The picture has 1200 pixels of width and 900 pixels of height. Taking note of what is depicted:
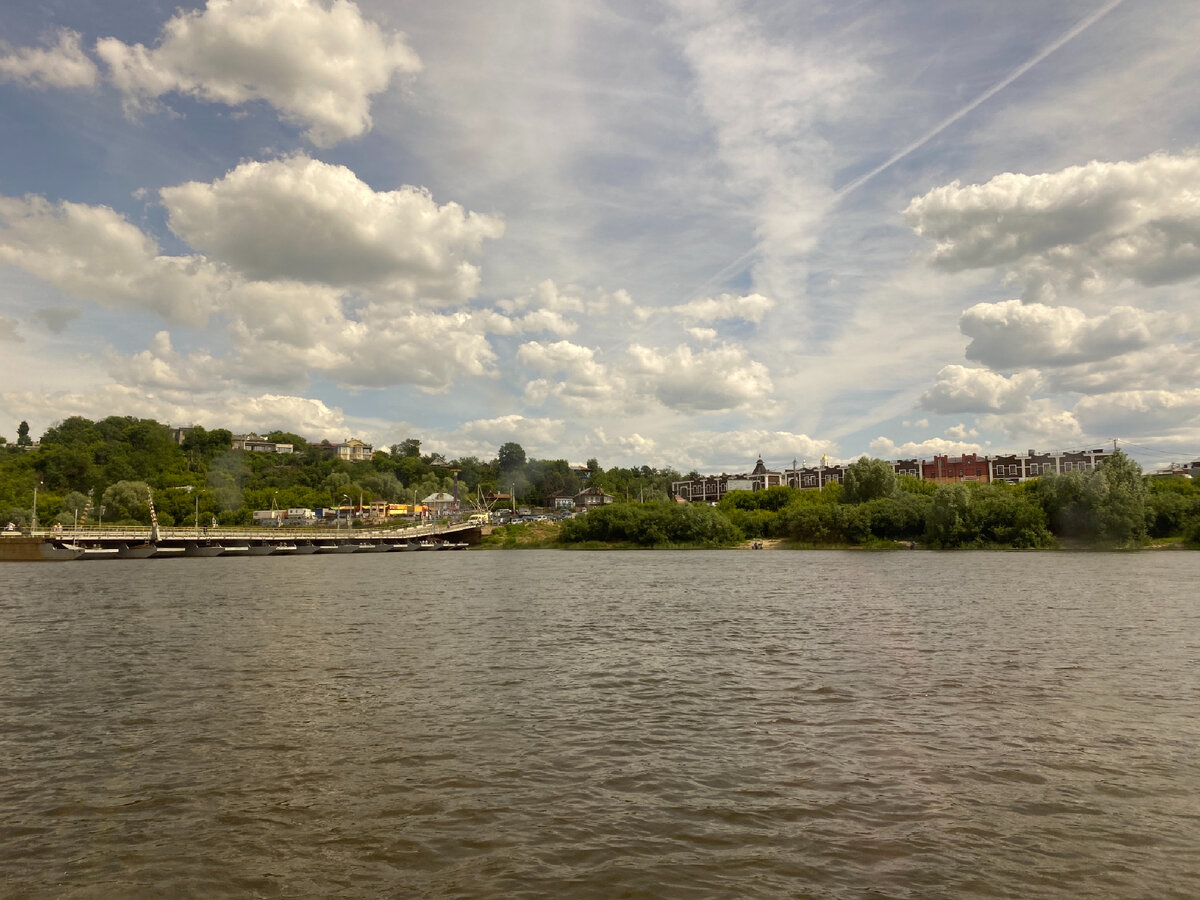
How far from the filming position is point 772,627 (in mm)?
34531

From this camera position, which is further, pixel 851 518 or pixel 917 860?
pixel 851 518

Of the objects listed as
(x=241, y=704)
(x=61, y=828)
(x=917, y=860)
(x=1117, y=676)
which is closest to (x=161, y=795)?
(x=61, y=828)

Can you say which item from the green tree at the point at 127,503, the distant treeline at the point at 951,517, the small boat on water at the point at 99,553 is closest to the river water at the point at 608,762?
the distant treeline at the point at 951,517

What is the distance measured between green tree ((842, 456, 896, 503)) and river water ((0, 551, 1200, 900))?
96.7 metres

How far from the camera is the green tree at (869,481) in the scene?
129 meters

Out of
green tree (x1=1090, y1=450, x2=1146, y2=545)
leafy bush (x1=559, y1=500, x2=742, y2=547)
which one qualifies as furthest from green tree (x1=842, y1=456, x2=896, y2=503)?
green tree (x1=1090, y1=450, x2=1146, y2=545)

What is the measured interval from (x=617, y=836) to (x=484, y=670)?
14.0m

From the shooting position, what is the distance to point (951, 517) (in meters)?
111

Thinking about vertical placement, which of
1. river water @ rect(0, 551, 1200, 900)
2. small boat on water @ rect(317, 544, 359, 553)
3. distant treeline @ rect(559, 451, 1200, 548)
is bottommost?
small boat on water @ rect(317, 544, 359, 553)

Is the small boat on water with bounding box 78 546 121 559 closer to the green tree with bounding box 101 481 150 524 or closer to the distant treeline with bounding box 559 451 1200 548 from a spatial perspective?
the green tree with bounding box 101 481 150 524

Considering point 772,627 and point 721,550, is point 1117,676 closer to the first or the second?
point 772,627

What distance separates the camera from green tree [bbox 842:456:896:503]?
129375mm

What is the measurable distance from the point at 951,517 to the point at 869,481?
2055 cm

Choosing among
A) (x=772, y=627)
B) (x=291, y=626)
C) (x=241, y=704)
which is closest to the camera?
(x=241, y=704)
